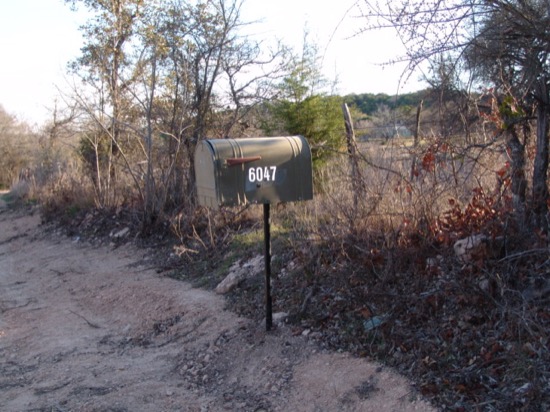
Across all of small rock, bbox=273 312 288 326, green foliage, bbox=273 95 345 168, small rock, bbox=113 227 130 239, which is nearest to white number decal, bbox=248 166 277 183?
small rock, bbox=273 312 288 326

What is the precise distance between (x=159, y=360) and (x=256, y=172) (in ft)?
7.30

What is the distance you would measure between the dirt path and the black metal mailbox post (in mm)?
716

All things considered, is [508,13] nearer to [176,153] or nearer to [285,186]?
[285,186]

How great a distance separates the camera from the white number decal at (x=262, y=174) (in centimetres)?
602

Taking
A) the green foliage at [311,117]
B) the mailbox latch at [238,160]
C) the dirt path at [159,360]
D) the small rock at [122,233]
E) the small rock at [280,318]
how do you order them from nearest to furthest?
the dirt path at [159,360] < the mailbox latch at [238,160] < the small rock at [280,318] < the small rock at [122,233] < the green foliage at [311,117]

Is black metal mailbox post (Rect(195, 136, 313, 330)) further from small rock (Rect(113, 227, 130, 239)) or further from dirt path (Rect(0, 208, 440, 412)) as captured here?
small rock (Rect(113, 227, 130, 239))

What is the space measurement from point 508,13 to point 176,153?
7727 millimetres

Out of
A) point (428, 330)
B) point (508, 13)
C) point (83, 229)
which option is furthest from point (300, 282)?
point (83, 229)

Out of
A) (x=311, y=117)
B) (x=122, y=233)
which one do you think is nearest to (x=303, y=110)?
(x=311, y=117)

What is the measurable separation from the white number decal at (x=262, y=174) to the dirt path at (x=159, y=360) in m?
1.53

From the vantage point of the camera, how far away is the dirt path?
5.18 meters

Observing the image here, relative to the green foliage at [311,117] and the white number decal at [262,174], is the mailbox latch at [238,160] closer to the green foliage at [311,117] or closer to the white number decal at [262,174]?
the white number decal at [262,174]

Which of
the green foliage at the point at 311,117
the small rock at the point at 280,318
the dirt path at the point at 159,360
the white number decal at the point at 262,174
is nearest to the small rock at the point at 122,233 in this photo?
the dirt path at the point at 159,360

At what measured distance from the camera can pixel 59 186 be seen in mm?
19031
